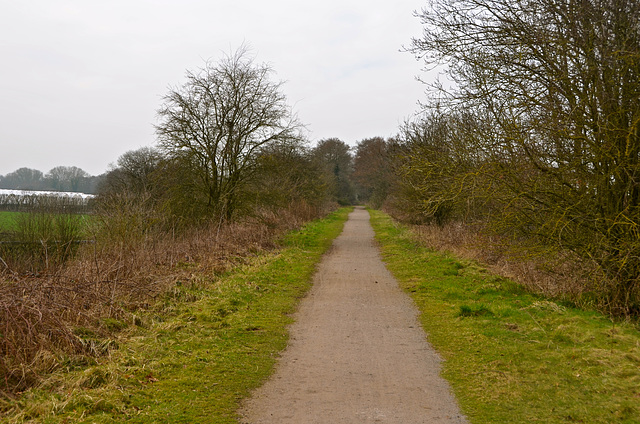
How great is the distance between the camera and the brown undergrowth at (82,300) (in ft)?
19.3

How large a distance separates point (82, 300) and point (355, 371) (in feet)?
15.3

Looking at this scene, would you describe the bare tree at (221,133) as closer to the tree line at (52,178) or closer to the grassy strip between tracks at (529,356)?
the grassy strip between tracks at (529,356)

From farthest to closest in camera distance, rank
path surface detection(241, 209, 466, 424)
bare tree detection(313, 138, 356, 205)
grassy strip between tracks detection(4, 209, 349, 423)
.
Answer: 1. bare tree detection(313, 138, 356, 205)
2. path surface detection(241, 209, 466, 424)
3. grassy strip between tracks detection(4, 209, 349, 423)

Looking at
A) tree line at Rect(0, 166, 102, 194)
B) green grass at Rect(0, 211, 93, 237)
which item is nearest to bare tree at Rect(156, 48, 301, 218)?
green grass at Rect(0, 211, 93, 237)

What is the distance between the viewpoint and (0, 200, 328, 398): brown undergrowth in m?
5.89

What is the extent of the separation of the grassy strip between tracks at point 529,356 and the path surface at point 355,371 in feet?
1.04

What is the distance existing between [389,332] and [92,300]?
4.90 metres

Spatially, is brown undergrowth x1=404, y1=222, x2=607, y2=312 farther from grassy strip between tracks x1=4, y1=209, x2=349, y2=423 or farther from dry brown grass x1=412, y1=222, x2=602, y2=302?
grassy strip between tracks x1=4, y1=209, x2=349, y2=423

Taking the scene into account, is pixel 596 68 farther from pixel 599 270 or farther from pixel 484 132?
pixel 599 270

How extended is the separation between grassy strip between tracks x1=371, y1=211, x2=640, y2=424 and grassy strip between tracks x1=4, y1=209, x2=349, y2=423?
2513 mm

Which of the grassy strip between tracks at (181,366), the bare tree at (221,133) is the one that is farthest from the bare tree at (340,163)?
the grassy strip between tracks at (181,366)

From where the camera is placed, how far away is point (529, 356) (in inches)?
262

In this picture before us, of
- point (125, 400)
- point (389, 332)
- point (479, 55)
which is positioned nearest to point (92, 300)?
point (125, 400)

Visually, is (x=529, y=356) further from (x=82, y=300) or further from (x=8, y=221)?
(x=8, y=221)
